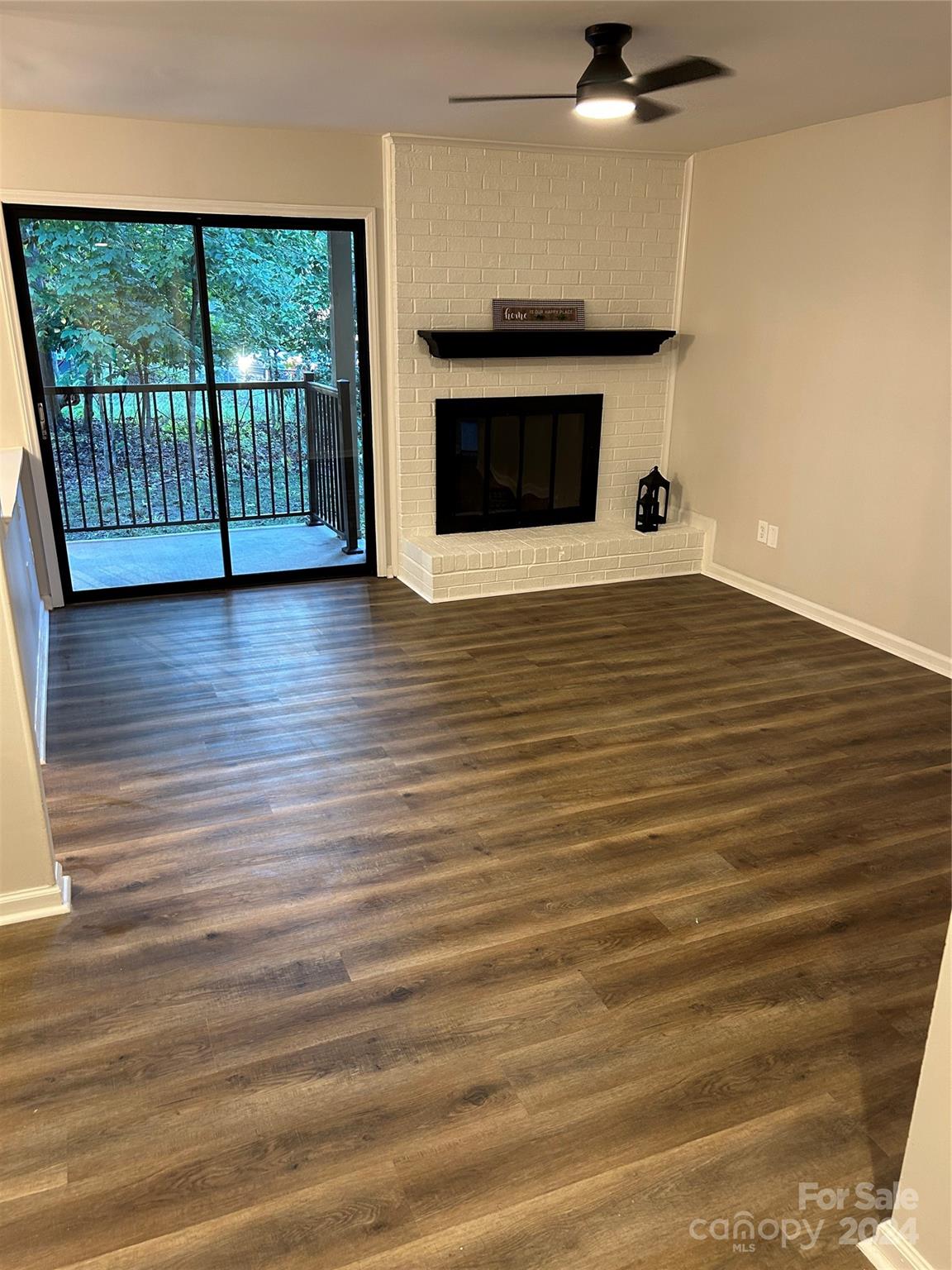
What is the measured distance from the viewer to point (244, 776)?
3.15 meters

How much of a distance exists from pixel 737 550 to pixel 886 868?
302cm

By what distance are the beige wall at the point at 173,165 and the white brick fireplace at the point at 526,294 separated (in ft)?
0.87

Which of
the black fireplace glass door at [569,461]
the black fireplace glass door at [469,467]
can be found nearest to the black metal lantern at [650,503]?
the black fireplace glass door at [569,461]

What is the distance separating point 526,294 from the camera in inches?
210

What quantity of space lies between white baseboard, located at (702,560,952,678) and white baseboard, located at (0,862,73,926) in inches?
145

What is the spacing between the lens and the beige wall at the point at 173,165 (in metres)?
4.29

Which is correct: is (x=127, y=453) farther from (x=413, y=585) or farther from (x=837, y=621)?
(x=837, y=621)

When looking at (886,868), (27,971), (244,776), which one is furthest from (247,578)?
(886,868)

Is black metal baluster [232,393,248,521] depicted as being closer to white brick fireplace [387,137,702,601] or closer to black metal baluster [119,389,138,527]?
black metal baluster [119,389,138,527]

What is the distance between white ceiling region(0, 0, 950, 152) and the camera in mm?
2791

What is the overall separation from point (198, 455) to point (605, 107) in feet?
9.82

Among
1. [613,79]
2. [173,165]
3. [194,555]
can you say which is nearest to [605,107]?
[613,79]

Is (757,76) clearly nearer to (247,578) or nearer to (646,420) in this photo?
(646,420)

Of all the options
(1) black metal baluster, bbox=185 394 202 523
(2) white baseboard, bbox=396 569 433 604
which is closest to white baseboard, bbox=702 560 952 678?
(2) white baseboard, bbox=396 569 433 604
